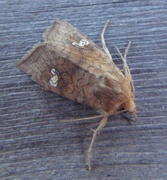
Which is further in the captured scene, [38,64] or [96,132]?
[38,64]

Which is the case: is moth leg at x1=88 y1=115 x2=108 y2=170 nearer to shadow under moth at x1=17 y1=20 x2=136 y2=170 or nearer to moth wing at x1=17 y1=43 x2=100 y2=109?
shadow under moth at x1=17 y1=20 x2=136 y2=170

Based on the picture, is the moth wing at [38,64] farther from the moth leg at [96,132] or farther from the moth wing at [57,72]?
the moth leg at [96,132]

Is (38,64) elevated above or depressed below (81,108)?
above

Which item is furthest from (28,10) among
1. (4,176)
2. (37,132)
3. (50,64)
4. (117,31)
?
(4,176)

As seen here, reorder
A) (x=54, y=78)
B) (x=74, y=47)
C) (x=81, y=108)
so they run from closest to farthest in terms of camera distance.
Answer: (x=81, y=108), (x=54, y=78), (x=74, y=47)

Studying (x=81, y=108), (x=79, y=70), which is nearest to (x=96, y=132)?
(x=81, y=108)

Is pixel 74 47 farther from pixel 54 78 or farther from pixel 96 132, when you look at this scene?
pixel 96 132

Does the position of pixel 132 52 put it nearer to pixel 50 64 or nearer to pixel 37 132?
pixel 50 64
